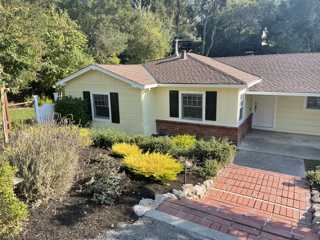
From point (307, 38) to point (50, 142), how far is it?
102 ft

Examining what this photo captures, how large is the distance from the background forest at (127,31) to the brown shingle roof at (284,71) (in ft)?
39.4

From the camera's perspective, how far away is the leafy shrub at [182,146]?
7259mm

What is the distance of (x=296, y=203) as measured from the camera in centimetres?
565

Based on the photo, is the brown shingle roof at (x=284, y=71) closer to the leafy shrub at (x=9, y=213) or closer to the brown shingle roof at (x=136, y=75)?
the brown shingle roof at (x=136, y=75)

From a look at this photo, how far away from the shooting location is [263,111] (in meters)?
12.3

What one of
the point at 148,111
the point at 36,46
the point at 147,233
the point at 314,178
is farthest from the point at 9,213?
the point at 36,46

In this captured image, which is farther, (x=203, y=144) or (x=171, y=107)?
(x=171, y=107)

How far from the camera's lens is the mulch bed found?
340 centimetres

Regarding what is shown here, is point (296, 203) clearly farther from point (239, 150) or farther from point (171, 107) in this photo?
point (171, 107)

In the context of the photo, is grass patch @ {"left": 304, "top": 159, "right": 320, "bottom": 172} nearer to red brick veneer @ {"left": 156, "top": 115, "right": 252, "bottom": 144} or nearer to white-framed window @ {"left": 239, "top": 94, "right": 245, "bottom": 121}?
red brick veneer @ {"left": 156, "top": 115, "right": 252, "bottom": 144}

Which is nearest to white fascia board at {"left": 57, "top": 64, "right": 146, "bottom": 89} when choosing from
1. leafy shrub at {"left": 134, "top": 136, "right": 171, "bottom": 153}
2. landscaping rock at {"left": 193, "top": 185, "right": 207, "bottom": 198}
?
leafy shrub at {"left": 134, "top": 136, "right": 171, "bottom": 153}

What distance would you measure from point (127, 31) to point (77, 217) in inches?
1024

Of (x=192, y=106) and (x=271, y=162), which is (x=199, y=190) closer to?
(x=271, y=162)

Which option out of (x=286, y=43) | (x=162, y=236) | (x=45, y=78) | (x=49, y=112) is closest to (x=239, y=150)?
(x=162, y=236)
